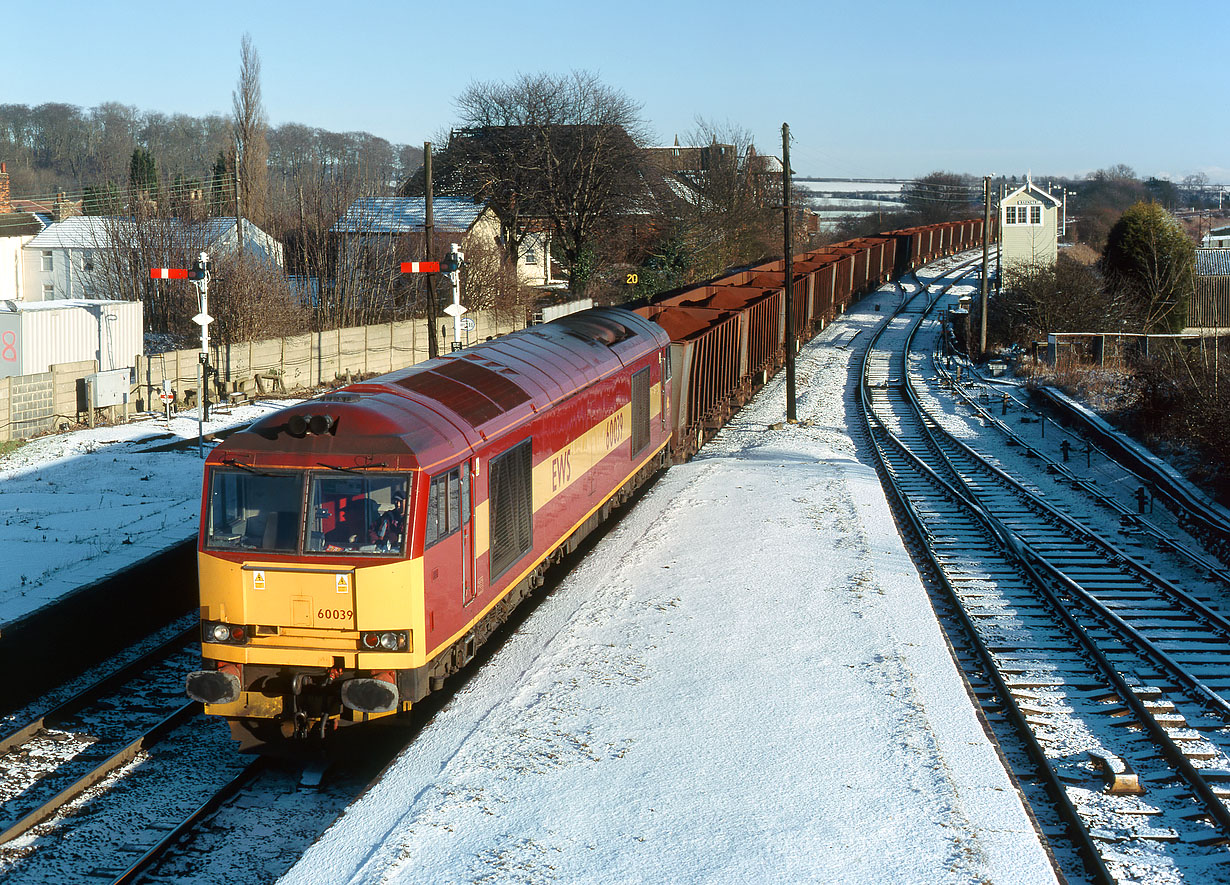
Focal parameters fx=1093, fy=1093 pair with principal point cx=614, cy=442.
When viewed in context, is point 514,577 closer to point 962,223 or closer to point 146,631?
point 146,631

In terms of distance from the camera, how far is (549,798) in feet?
26.5

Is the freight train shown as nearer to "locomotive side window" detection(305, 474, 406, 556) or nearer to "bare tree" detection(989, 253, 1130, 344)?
"locomotive side window" detection(305, 474, 406, 556)

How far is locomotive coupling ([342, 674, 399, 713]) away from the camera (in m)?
8.68

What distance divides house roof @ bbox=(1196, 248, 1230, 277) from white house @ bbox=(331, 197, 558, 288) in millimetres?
32090

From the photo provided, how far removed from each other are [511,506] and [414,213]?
4306 centimetres

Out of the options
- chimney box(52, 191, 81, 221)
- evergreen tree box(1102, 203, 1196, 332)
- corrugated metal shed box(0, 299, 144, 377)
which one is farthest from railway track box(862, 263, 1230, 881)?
Result: chimney box(52, 191, 81, 221)

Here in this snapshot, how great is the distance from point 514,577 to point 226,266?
86.6ft

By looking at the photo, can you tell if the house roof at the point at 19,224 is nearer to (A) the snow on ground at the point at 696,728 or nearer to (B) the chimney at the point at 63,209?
(B) the chimney at the point at 63,209

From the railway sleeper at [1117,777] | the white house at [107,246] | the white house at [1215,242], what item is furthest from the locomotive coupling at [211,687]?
the white house at [1215,242]

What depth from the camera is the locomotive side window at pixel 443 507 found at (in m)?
9.14

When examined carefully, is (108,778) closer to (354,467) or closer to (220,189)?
(354,467)

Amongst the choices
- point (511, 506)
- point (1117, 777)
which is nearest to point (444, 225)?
point (511, 506)

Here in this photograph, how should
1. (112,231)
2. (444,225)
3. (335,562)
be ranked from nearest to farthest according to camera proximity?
(335,562) < (112,231) < (444,225)

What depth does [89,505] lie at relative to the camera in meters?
18.0
